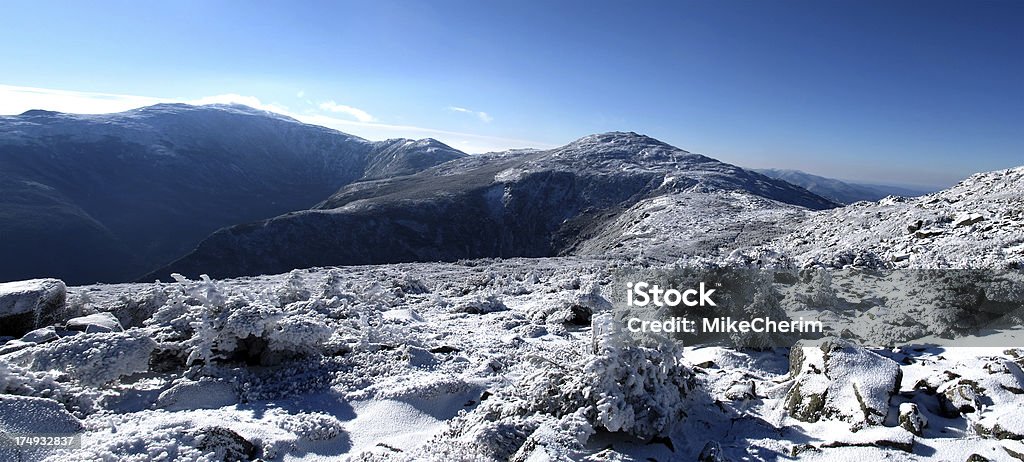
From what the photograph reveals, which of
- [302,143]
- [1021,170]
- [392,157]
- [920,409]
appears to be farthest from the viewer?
[302,143]

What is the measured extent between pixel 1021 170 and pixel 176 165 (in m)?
151

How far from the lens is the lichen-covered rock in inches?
202

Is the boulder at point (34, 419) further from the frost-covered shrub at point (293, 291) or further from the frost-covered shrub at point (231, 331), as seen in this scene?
the frost-covered shrub at point (293, 291)

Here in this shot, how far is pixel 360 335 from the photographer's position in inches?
362

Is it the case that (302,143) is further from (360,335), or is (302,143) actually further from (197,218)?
(360,335)

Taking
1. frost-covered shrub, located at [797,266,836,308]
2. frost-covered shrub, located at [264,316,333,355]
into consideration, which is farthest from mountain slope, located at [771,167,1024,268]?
frost-covered shrub, located at [264,316,333,355]

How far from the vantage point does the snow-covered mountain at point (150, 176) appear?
247 ft

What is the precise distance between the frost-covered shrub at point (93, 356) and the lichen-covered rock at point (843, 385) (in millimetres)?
8374

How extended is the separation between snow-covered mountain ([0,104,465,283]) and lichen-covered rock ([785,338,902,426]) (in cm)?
8313

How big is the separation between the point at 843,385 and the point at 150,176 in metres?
145

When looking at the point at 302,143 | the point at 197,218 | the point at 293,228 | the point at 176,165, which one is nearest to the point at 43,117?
the point at 176,165

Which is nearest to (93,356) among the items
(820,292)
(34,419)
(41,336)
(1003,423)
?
(34,419)

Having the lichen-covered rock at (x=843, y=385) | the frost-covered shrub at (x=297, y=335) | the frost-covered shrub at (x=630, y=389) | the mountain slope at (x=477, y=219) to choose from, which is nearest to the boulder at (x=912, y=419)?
the lichen-covered rock at (x=843, y=385)

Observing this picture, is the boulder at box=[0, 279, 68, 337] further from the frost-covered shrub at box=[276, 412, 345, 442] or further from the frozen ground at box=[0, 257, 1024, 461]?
the frost-covered shrub at box=[276, 412, 345, 442]
